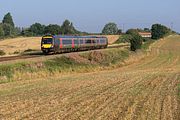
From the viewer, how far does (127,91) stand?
Result: 20531mm

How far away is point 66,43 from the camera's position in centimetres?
5491

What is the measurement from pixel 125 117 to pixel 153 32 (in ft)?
494

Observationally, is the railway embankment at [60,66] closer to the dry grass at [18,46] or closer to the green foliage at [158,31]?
the dry grass at [18,46]

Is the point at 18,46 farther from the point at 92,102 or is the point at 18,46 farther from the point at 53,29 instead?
the point at 92,102

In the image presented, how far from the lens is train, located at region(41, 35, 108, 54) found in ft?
165

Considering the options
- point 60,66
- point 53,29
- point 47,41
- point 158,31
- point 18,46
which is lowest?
point 18,46

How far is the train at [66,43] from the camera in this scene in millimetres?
50250

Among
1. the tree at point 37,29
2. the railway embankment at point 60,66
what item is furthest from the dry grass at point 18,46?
the tree at point 37,29

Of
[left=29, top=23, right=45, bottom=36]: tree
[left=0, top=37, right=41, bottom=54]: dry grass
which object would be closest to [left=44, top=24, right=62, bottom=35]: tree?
[left=29, top=23, right=45, bottom=36]: tree

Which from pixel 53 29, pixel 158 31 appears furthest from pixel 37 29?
pixel 158 31

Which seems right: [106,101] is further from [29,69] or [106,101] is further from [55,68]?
[55,68]

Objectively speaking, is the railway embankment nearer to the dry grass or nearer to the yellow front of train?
the yellow front of train

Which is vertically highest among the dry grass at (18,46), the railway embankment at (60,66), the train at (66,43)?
the train at (66,43)

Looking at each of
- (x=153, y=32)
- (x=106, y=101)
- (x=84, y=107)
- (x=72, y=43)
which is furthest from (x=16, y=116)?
→ (x=153, y=32)
